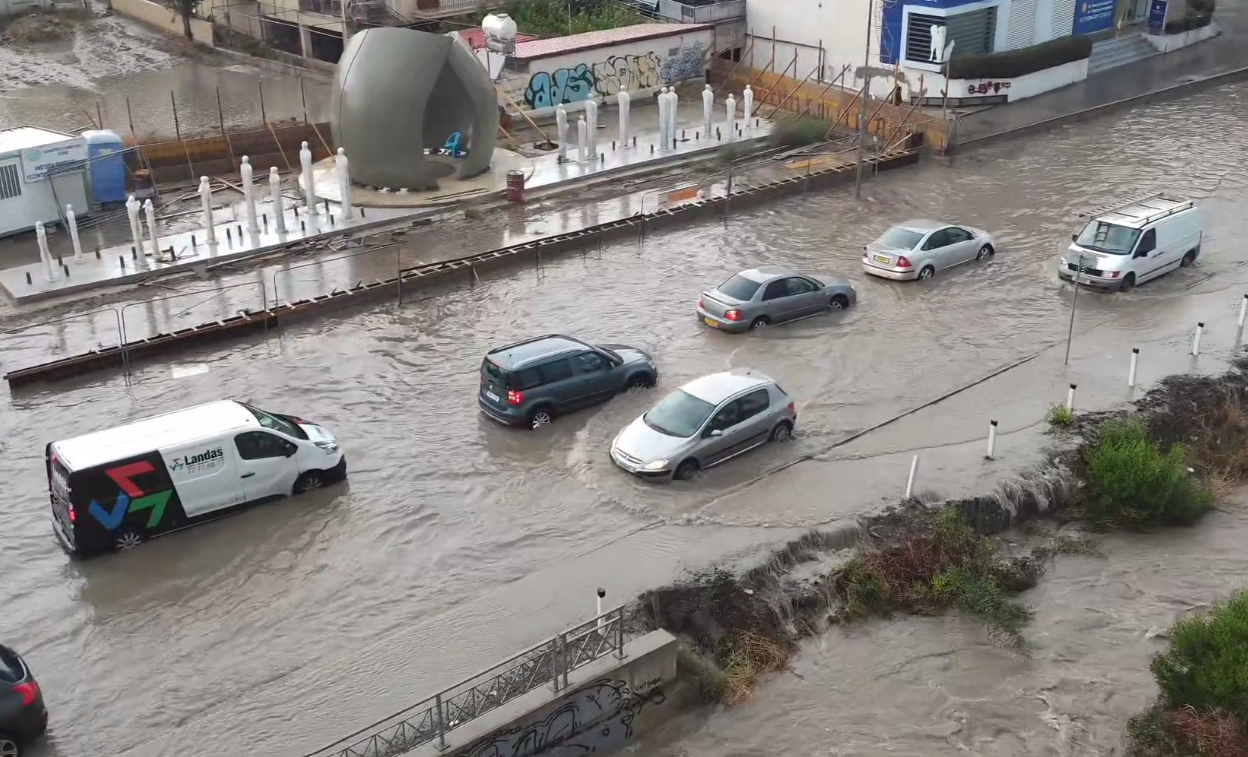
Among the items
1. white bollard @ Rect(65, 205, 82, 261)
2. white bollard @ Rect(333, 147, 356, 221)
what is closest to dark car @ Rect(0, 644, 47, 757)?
white bollard @ Rect(65, 205, 82, 261)

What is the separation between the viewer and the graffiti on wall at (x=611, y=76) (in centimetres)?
4225

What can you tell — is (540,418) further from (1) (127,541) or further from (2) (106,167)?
(2) (106,167)

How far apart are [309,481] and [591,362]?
5.30 metres

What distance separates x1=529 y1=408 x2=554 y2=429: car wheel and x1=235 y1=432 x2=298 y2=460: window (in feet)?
13.6

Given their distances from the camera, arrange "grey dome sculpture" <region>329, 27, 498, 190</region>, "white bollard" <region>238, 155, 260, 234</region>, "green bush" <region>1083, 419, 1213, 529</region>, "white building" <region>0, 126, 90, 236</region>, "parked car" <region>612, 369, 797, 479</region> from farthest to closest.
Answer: "grey dome sculpture" <region>329, 27, 498, 190</region> → "white building" <region>0, 126, 90, 236</region> → "white bollard" <region>238, 155, 260, 234</region> → "green bush" <region>1083, 419, 1213, 529</region> → "parked car" <region>612, 369, 797, 479</region>

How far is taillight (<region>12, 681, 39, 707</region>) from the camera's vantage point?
13273 mm

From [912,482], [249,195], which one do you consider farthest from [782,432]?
[249,195]

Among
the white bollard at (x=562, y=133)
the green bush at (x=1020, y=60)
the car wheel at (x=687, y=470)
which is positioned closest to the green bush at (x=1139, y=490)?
the car wheel at (x=687, y=470)

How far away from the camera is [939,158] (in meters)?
37.3

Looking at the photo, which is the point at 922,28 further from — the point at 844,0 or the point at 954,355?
the point at 954,355

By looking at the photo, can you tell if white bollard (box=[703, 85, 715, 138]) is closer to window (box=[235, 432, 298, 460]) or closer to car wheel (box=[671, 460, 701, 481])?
car wheel (box=[671, 460, 701, 481])

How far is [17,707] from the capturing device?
13273 mm

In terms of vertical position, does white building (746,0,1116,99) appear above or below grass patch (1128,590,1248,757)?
above

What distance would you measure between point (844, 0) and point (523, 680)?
117 ft
